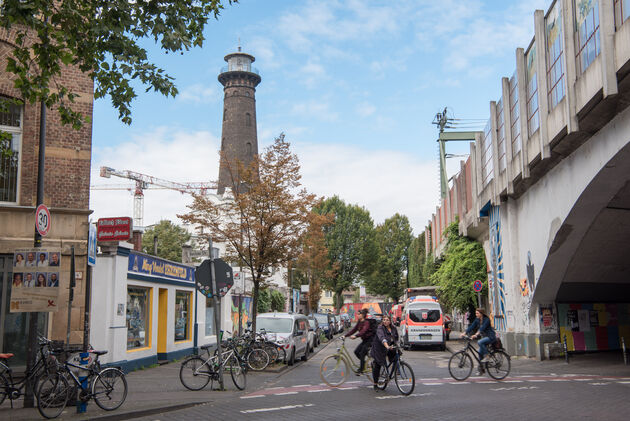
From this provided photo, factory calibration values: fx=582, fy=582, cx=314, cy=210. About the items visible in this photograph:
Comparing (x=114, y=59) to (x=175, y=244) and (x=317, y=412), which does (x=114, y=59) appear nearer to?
(x=317, y=412)

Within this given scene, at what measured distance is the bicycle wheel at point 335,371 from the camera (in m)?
13.1

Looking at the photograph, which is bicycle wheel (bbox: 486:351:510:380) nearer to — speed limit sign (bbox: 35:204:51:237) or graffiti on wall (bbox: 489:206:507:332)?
graffiti on wall (bbox: 489:206:507:332)

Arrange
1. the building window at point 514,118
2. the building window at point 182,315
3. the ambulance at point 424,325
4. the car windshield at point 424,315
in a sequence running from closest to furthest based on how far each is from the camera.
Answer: the building window at point 514,118
the building window at point 182,315
the ambulance at point 424,325
the car windshield at point 424,315

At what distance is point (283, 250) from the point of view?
20.6 meters

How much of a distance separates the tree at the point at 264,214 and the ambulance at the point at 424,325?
8916 millimetres

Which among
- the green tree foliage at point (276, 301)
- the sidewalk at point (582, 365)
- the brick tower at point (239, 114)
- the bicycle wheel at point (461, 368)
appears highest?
the brick tower at point (239, 114)

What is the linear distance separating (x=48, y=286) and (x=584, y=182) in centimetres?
1258

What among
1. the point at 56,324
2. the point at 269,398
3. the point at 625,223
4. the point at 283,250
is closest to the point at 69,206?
the point at 56,324

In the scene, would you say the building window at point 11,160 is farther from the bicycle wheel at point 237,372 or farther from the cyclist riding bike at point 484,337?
the cyclist riding bike at point 484,337

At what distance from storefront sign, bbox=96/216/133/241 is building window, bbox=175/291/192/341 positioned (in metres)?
6.63

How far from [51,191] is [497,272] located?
1706 centimetres

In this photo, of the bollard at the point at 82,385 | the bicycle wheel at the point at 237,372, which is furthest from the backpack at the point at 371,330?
the bollard at the point at 82,385

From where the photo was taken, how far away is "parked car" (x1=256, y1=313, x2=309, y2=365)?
18953 millimetres

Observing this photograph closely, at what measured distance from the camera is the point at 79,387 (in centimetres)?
964
